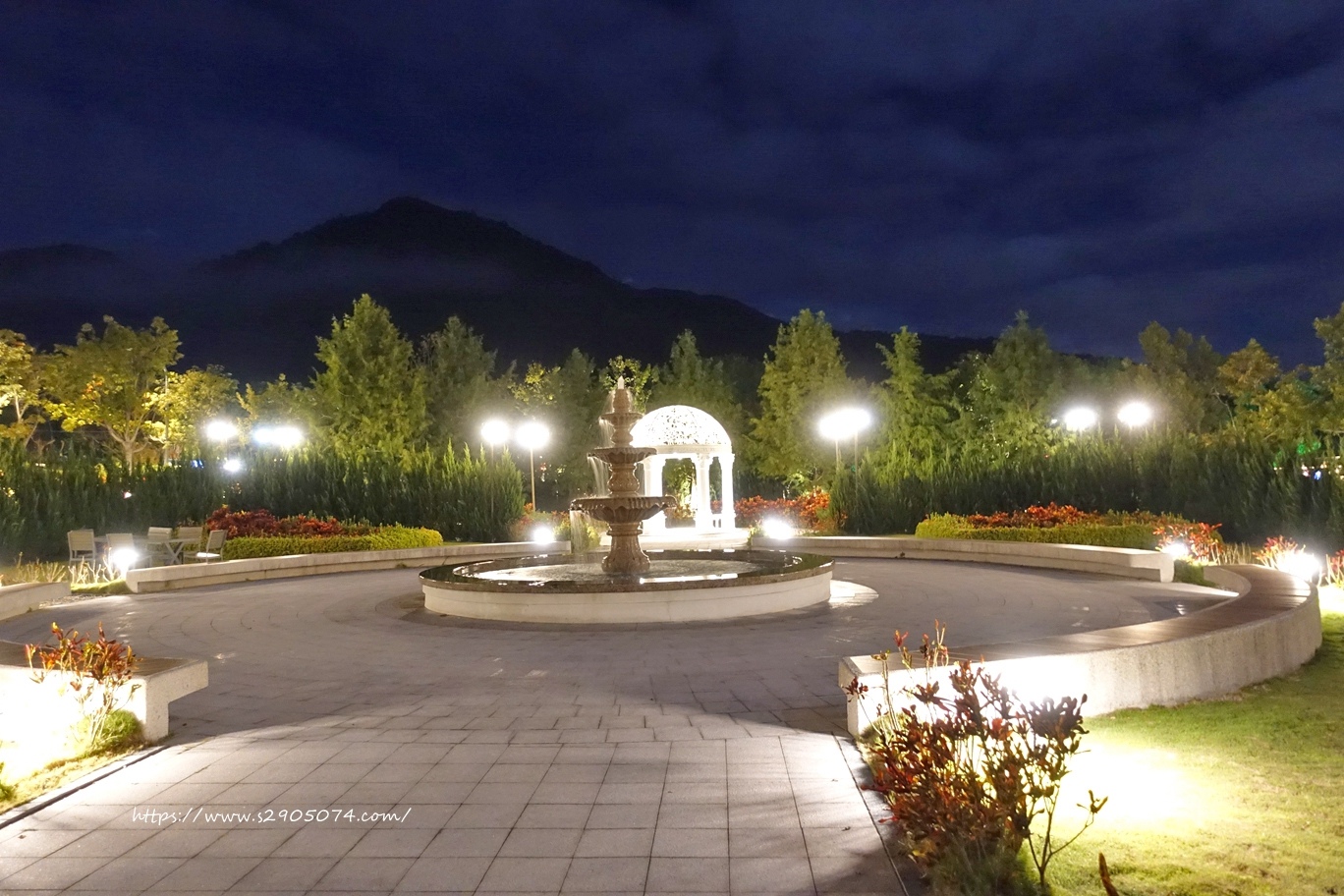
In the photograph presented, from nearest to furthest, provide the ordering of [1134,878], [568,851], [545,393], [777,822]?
[1134,878] → [568,851] → [777,822] → [545,393]

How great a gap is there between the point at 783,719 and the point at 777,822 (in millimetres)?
1862

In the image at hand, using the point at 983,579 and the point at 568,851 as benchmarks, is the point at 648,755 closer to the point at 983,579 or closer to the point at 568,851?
the point at 568,851

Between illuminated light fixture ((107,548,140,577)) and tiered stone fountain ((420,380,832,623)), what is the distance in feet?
23.8

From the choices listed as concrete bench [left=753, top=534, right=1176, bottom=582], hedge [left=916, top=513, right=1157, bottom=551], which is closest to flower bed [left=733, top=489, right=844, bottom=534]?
concrete bench [left=753, top=534, right=1176, bottom=582]

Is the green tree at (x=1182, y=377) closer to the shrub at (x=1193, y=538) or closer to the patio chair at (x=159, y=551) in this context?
the shrub at (x=1193, y=538)

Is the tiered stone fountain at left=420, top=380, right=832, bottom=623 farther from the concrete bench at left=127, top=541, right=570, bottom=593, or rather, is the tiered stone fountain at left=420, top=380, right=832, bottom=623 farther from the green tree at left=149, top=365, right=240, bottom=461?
the green tree at left=149, top=365, right=240, bottom=461

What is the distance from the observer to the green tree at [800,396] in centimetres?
3500

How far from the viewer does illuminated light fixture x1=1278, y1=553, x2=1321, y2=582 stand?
1158 cm

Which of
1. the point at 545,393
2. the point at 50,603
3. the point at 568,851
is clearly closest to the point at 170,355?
the point at 545,393

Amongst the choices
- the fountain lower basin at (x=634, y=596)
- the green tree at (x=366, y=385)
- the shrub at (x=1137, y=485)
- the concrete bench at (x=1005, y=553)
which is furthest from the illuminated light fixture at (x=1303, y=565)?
the green tree at (x=366, y=385)

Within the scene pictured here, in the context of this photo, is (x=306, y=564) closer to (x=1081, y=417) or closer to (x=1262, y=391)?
(x=1081, y=417)

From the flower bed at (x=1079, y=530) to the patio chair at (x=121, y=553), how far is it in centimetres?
1512

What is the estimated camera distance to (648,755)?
512 centimetres

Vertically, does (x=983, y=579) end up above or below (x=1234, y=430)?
below
